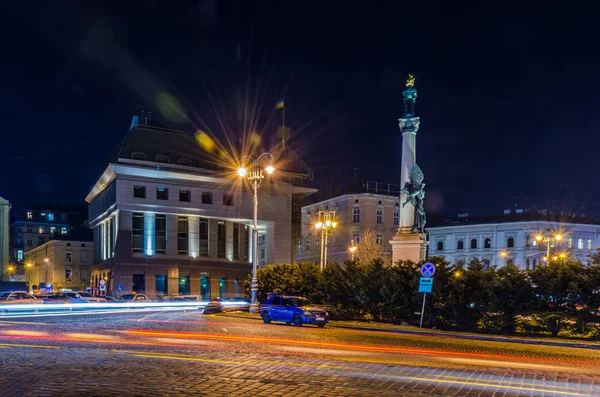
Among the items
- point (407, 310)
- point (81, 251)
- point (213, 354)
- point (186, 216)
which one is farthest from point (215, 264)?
point (213, 354)

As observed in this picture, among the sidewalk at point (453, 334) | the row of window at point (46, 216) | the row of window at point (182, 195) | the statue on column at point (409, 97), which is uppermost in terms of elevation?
the statue on column at point (409, 97)

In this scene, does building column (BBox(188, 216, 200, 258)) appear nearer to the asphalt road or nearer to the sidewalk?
the sidewalk

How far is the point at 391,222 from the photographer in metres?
87.6

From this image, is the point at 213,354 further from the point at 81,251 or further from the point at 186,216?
the point at 81,251

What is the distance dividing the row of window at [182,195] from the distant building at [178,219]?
118 millimetres

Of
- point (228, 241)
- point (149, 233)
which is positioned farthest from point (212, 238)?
point (149, 233)

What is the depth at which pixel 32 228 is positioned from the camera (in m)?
133

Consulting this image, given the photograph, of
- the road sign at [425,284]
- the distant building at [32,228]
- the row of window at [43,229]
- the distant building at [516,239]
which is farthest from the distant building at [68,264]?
the road sign at [425,284]

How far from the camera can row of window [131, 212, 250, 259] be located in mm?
70062

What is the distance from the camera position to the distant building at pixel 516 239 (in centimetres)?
8094

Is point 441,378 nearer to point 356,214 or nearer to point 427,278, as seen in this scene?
point 427,278

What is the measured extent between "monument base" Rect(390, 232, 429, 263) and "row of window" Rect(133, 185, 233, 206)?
131 feet

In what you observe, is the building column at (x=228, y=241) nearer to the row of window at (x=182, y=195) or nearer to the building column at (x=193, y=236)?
the row of window at (x=182, y=195)

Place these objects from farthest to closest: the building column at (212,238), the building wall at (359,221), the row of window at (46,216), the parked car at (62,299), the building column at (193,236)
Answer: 1. the row of window at (46,216)
2. the building wall at (359,221)
3. the building column at (212,238)
4. the building column at (193,236)
5. the parked car at (62,299)
